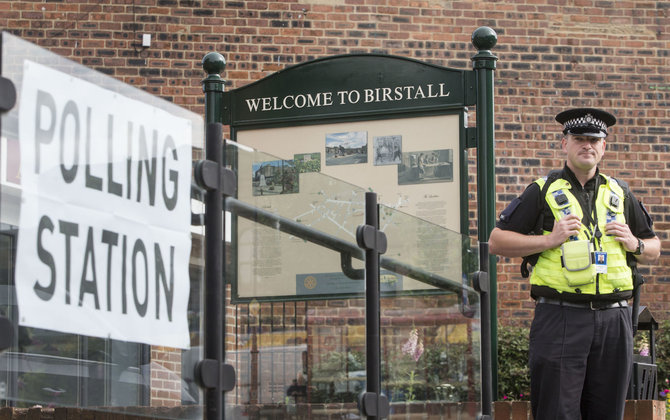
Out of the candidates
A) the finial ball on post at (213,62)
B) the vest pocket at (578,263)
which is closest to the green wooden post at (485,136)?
the vest pocket at (578,263)

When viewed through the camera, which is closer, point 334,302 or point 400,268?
point 334,302

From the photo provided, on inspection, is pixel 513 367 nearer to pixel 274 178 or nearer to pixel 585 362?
pixel 585 362

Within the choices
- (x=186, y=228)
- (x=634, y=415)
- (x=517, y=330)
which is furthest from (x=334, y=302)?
(x=517, y=330)

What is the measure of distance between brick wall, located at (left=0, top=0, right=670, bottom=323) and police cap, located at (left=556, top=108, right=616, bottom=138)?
5.48 metres

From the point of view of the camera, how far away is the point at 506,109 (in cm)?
1027

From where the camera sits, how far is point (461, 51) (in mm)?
10312

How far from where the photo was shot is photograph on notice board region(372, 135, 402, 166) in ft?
19.6

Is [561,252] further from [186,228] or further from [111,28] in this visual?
[111,28]

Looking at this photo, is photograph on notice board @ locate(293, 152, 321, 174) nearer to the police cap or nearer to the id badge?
the police cap

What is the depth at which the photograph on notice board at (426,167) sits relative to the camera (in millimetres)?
5801

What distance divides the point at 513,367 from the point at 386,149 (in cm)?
339

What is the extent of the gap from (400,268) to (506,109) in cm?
652

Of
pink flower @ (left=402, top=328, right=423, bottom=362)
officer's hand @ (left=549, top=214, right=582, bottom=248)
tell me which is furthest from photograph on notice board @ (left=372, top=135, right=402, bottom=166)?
pink flower @ (left=402, top=328, right=423, bottom=362)

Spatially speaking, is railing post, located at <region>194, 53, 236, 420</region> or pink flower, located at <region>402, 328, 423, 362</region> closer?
railing post, located at <region>194, 53, 236, 420</region>
